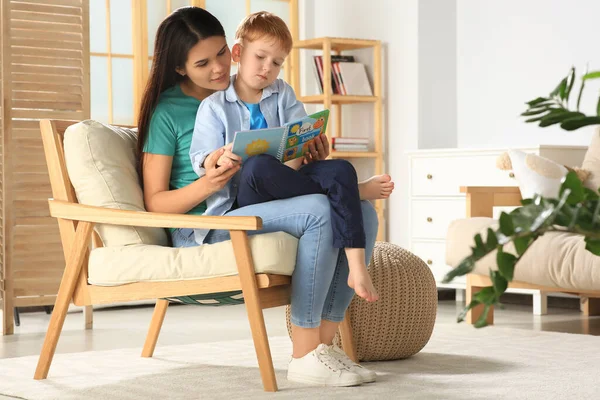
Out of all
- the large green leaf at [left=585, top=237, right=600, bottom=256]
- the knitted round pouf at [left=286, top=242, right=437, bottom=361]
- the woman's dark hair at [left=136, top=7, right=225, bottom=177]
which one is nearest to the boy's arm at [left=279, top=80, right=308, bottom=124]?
the woman's dark hair at [left=136, top=7, right=225, bottom=177]

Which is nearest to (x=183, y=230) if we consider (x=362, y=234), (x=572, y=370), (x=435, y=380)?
(x=362, y=234)

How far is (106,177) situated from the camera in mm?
2521

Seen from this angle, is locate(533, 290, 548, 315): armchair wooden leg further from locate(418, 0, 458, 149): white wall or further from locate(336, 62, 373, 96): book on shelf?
locate(336, 62, 373, 96): book on shelf

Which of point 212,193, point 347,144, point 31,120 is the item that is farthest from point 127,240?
point 347,144

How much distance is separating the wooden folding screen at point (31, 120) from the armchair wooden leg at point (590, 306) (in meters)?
2.52

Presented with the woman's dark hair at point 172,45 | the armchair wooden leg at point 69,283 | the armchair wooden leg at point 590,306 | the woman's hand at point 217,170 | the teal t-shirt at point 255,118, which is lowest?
the armchair wooden leg at point 590,306

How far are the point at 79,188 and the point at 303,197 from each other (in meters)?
0.70

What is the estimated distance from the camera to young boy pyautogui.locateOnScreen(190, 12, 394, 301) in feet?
7.23

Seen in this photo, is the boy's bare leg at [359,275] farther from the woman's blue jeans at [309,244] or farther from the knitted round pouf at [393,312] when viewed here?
the knitted round pouf at [393,312]

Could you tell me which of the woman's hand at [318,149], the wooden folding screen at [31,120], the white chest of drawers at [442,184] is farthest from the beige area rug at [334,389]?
the white chest of drawers at [442,184]

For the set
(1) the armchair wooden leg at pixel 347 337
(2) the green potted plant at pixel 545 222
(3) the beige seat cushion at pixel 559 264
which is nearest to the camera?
(2) the green potted plant at pixel 545 222

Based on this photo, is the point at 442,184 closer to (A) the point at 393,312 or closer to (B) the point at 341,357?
(A) the point at 393,312

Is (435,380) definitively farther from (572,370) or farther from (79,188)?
(79,188)

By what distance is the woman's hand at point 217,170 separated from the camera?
2283 millimetres
